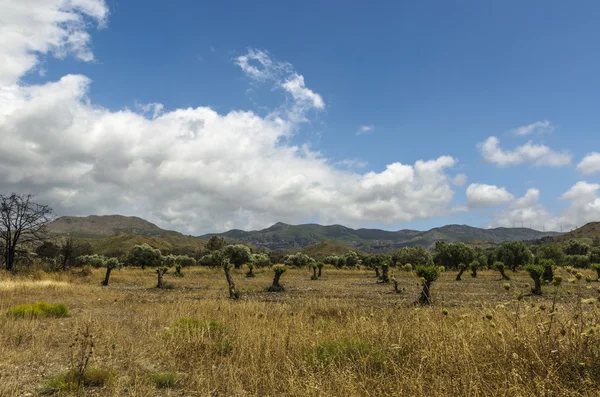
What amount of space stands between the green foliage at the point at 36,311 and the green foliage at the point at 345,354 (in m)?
11.3

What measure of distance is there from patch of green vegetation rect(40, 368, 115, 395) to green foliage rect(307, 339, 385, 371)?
12.1ft

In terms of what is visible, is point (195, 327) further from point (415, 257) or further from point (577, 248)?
point (577, 248)

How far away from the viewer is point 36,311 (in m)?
12.8

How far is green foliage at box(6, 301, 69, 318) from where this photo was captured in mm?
12328

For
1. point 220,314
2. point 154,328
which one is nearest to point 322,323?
point 220,314

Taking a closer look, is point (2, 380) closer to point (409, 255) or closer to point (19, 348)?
point (19, 348)

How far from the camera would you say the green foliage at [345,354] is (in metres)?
6.11

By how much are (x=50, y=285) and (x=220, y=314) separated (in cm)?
1876

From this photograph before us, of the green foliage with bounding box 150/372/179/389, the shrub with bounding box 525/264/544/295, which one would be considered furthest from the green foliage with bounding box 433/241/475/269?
the green foliage with bounding box 150/372/179/389

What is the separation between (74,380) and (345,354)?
4.78m

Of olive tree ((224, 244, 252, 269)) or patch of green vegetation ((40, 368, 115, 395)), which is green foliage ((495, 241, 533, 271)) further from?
patch of green vegetation ((40, 368, 115, 395))

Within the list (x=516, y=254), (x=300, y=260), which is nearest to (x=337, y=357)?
(x=300, y=260)

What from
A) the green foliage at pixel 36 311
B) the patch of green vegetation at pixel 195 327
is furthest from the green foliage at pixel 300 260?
the patch of green vegetation at pixel 195 327

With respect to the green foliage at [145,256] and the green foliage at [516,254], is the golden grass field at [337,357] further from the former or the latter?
the green foliage at [145,256]
